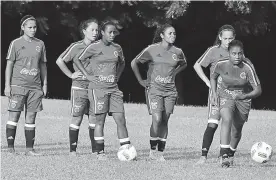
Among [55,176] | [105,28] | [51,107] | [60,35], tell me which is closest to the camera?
[55,176]

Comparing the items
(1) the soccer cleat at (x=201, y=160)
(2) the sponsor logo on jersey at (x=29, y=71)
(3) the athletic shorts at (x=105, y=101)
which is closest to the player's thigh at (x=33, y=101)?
(2) the sponsor logo on jersey at (x=29, y=71)

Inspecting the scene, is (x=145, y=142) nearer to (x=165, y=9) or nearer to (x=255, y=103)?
(x=165, y=9)

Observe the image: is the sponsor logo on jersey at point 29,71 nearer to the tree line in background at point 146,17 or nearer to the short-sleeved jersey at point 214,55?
the short-sleeved jersey at point 214,55

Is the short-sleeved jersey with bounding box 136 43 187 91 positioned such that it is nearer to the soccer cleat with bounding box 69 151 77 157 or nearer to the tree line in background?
the soccer cleat with bounding box 69 151 77 157

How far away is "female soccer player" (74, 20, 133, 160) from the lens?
1096 cm

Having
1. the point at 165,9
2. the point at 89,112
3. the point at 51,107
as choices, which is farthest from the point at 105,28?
the point at 165,9

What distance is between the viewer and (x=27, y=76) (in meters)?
11.4

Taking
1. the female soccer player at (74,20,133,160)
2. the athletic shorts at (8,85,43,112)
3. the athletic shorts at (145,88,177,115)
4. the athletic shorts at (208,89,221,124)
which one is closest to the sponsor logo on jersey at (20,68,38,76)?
the athletic shorts at (8,85,43,112)

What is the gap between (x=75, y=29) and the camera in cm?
2683

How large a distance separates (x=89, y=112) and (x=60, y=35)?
688 inches

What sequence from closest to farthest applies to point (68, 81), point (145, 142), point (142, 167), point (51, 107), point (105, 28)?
point (142, 167), point (105, 28), point (145, 142), point (51, 107), point (68, 81)

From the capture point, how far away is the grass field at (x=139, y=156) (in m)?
9.50

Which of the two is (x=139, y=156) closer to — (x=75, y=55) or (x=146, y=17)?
(x=75, y=55)

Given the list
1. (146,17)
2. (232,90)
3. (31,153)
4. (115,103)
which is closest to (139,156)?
(115,103)
